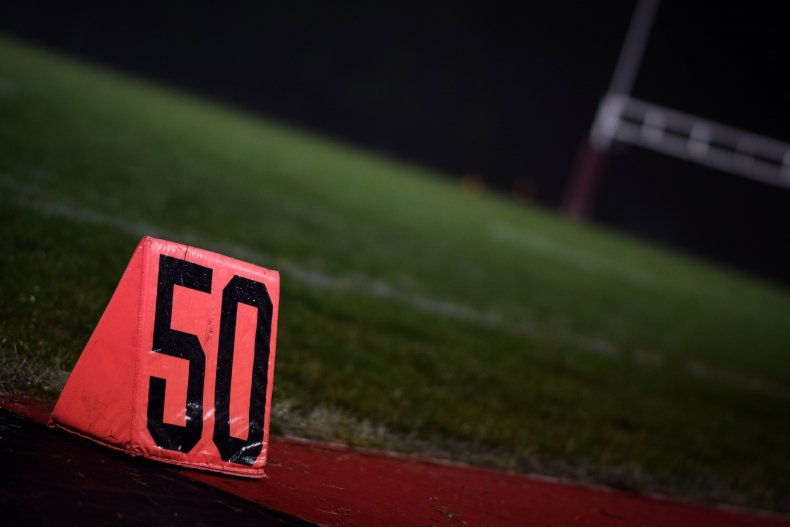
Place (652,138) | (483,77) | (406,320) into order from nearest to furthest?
(406,320), (652,138), (483,77)

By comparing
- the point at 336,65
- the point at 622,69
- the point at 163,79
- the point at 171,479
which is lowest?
the point at 171,479

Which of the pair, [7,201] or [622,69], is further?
[622,69]

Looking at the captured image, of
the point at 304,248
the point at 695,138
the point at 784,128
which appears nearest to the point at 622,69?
the point at 695,138

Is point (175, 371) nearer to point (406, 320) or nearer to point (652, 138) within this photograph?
point (406, 320)

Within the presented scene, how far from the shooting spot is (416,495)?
2066mm

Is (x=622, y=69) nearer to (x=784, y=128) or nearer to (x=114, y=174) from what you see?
(x=784, y=128)

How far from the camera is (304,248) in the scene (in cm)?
478

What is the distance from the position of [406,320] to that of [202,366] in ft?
6.88

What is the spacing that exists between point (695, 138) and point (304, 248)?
11527mm

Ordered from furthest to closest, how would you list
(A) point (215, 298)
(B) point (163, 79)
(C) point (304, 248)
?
(B) point (163, 79)
(C) point (304, 248)
(A) point (215, 298)

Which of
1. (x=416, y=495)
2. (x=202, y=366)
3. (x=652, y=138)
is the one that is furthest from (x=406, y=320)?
(x=652, y=138)

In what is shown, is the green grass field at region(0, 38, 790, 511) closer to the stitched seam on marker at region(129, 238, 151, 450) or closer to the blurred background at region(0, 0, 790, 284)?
the stitched seam on marker at region(129, 238, 151, 450)

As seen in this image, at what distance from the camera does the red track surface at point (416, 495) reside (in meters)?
1.82

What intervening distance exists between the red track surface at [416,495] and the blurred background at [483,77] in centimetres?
1380
